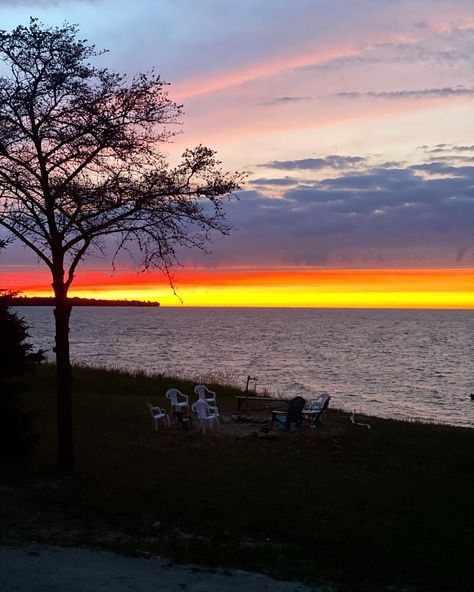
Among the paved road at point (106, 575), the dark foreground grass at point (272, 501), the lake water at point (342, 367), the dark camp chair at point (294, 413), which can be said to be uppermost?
the dark camp chair at point (294, 413)

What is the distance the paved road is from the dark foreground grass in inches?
20.3

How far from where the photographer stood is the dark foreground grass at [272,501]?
336 inches

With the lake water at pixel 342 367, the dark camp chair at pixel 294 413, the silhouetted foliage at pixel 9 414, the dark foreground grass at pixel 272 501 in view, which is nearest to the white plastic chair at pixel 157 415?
the dark foreground grass at pixel 272 501

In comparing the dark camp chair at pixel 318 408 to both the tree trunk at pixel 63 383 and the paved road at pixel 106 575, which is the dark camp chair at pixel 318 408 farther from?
the paved road at pixel 106 575

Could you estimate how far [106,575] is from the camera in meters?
7.24

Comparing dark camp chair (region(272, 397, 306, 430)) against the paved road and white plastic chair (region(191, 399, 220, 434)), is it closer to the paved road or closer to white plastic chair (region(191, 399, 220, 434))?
white plastic chair (region(191, 399, 220, 434))

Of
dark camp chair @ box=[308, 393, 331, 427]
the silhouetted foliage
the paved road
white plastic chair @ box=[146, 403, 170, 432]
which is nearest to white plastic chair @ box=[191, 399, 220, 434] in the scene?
white plastic chair @ box=[146, 403, 170, 432]

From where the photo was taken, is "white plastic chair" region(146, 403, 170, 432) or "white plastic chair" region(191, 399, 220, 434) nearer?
"white plastic chair" region(191, 399, 220, 434)

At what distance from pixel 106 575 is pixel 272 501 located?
4.36 meters

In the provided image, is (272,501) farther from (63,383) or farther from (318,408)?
(318,408)

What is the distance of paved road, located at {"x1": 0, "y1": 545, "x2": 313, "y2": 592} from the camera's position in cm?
682

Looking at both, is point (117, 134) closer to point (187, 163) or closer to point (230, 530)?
point (187, 163)

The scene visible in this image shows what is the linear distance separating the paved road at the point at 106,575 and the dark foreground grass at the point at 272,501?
0.52 metres

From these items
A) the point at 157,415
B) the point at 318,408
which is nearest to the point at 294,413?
the point at 318,408
